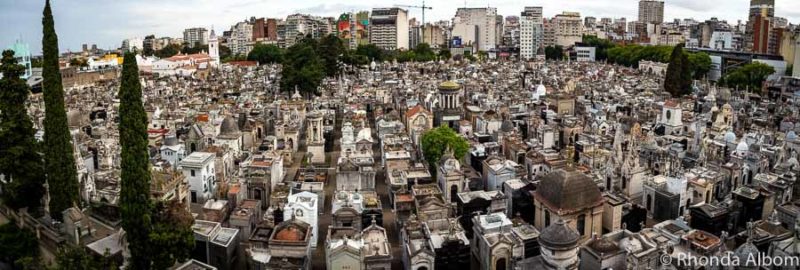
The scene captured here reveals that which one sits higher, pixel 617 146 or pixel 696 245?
pixel 617 146

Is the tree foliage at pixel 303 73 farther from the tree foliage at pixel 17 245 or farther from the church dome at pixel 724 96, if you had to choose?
the tree foliage at pixel 17 245

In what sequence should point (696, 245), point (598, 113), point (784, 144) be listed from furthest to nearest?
point (598, 113), point (784, 144), point (696, 245)

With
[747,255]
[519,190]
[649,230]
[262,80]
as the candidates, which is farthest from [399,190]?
[262,80]

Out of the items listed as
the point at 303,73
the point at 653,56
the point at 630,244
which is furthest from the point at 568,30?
the point at 630,244

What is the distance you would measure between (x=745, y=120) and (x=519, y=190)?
41114 mm

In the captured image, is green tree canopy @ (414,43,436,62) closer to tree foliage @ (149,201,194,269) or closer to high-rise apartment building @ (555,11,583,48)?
high-rise apartment building @ (555,11,583,48)

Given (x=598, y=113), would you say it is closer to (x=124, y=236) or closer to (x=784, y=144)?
(x=784, y=144)

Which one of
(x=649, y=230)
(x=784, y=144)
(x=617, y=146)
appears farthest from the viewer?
(x=784, y=144)

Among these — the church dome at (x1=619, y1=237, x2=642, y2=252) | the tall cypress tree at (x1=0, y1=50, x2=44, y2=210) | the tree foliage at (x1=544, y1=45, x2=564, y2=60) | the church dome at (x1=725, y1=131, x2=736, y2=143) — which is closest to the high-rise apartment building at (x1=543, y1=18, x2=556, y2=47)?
the tree foliage at (x1=544, y1=45, x2=564, y2=60)

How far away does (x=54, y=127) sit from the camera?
3028 cm

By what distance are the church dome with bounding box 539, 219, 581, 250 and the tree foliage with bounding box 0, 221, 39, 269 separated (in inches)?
938

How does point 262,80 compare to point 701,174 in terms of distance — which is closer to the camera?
point 701,174

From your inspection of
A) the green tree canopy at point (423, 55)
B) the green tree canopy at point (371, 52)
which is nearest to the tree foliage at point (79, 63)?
the green tree canopy at point (371, 52)

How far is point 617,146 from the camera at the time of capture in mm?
40562
